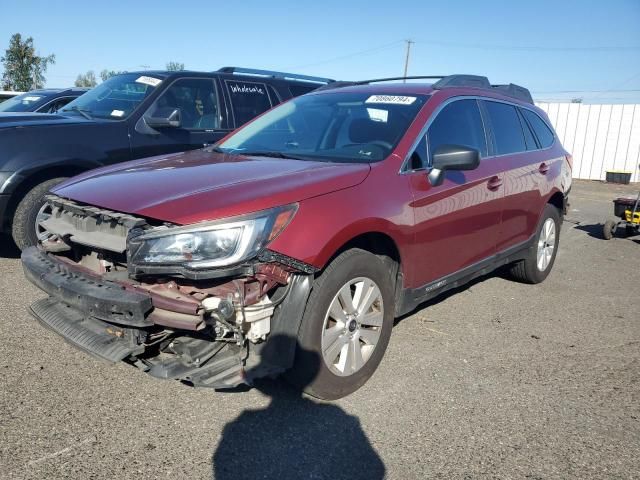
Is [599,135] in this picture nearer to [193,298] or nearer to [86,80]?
[193,298]

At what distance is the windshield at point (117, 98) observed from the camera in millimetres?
5879

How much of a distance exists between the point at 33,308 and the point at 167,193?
1.19 m

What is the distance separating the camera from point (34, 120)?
17.4 feet

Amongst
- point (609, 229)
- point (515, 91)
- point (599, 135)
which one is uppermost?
point (515, 91)

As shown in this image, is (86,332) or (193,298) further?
(86,332)

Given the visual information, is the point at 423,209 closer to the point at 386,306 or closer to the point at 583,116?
the point at 386,306

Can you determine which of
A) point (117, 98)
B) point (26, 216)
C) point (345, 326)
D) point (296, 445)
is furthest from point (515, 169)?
point (26, 216)

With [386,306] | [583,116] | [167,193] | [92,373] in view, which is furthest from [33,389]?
[583,116]

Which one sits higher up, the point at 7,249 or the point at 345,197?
the point at 345,197

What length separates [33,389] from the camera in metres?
→ 3.08

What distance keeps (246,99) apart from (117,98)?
1.54m

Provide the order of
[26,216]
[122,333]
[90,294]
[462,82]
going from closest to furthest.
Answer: [90,294] → [122,333] → [462,82] → [26,216]

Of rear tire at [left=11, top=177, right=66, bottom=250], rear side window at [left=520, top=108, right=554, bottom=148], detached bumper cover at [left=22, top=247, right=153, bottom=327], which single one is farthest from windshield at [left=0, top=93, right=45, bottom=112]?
rear side window at [left=520, top=108, right=554, bottom=148]

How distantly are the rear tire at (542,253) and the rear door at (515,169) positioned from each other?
265 millimetres
